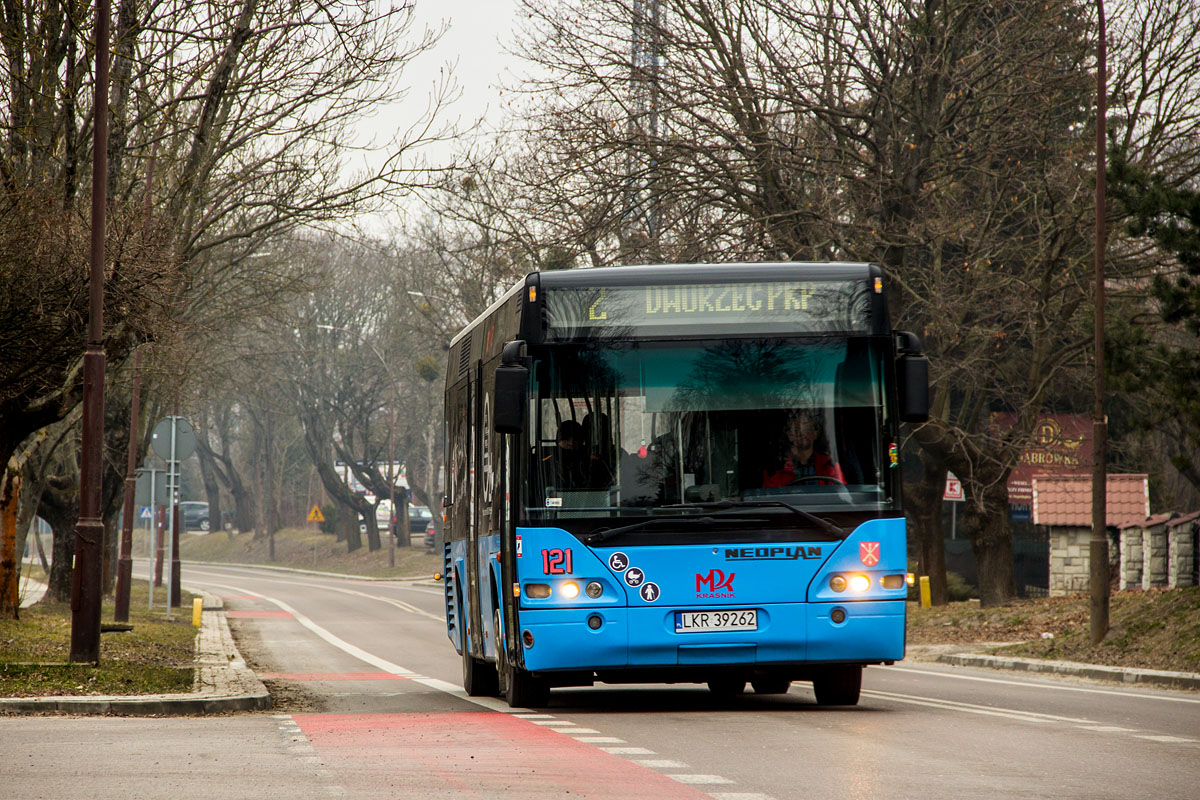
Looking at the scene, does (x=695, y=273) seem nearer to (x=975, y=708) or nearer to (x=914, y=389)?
(x=914, y=389)

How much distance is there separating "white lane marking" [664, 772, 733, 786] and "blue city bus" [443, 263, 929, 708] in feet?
11.3

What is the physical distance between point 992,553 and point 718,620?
19257mm

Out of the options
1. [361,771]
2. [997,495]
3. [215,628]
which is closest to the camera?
[361,771]

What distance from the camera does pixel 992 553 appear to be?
30594 millimetres

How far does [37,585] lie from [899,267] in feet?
122

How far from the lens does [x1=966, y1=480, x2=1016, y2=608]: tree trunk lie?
3033cm

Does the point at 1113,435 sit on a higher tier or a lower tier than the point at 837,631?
higher

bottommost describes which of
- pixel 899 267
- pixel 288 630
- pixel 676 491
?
pixel 288 630

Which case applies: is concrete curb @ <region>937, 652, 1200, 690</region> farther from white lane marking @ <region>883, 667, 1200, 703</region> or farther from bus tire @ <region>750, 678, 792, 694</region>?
bus tire @ <region>750, 678, 792, 694</region>

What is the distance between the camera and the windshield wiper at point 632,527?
39.9 feet

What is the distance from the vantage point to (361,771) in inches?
358

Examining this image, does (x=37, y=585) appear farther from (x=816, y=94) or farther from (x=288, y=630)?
(x=816, y=94)

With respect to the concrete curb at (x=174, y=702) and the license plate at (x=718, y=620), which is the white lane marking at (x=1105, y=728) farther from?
the concrete curb at (x=174, y=702)

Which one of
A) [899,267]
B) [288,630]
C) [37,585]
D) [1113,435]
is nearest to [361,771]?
[899,267]
